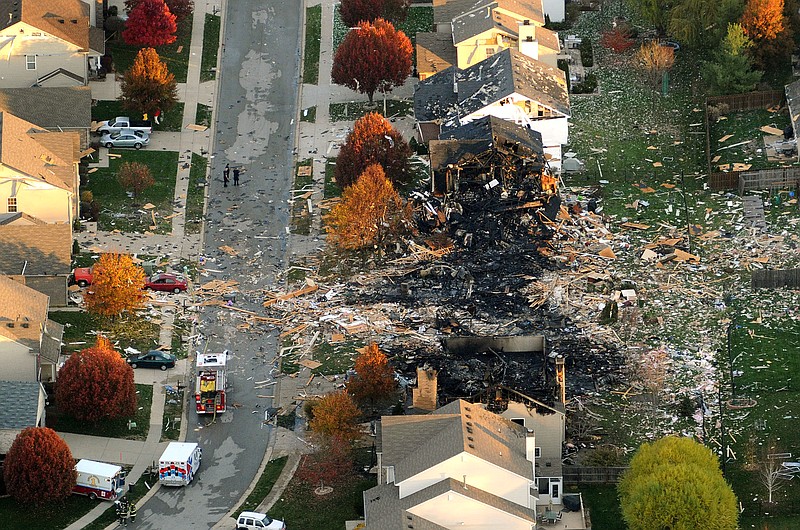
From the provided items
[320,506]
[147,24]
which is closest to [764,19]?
[147,24]

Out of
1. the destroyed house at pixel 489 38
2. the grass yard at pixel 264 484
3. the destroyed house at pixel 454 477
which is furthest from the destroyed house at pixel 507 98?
the destroyed house at pixel 454 477

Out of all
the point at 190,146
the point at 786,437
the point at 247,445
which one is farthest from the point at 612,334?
the point at 190,146

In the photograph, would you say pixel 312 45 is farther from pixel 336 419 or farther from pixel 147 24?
pixel 336 419

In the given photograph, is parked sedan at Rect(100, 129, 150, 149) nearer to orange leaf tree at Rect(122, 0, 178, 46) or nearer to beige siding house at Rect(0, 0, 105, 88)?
beige siding house at Rect(0, 0, 105, 88)

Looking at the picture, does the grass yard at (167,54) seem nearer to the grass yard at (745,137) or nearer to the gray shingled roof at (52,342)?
the gray shingled roof at (52,342)

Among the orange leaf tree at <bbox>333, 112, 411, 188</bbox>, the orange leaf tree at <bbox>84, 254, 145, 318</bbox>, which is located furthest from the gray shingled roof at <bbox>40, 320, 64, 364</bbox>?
the orange leaf tree at <bbox>333, 112, 411, 188</bbox>
